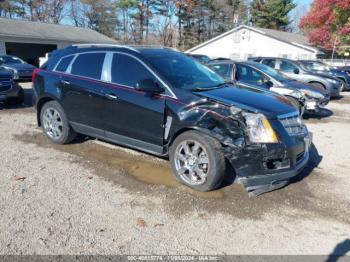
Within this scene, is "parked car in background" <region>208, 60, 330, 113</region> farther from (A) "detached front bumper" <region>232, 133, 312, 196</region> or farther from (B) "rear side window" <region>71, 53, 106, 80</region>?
(A) "detached front bumper" <region>232, 133, 312, 196</region>

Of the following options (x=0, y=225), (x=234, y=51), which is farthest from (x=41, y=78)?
(x=234, y=51)

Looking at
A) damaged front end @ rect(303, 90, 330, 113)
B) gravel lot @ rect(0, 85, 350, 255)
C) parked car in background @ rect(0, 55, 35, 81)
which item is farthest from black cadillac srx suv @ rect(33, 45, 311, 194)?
parked car in background @ rect(0, 55, 35, 81)

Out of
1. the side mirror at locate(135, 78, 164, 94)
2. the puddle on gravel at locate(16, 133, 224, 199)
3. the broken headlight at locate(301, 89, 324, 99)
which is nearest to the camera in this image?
the side mirror at locate(135, 78, 164, 94)

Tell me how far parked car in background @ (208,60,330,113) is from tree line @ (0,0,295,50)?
47.2m

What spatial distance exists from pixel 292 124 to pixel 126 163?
2.60 metres

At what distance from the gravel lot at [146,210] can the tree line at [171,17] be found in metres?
51.9

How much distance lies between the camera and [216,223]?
3.70 m

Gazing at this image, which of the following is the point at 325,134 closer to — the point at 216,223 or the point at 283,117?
the point at 283,117

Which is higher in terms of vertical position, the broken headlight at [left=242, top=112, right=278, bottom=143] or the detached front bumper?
the broken headlight at [left=242, top=112, right=278, bottom=143]

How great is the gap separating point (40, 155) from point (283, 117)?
398cm

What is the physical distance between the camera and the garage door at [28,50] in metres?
28.5

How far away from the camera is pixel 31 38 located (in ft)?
90.2

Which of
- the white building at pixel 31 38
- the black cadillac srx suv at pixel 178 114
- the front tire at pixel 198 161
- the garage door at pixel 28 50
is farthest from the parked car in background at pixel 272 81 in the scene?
the garage door at pixel 28 50

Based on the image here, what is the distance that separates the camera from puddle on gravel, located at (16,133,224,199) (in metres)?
4.69
